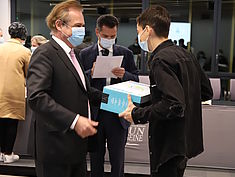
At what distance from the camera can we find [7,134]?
325 cm

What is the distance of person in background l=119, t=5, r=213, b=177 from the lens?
1.50 meters

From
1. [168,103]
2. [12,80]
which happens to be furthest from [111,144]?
[12,80]

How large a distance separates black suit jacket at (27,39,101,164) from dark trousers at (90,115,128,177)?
2.22ft

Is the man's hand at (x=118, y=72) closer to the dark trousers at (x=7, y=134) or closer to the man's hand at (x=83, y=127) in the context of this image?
the man's hand at (x=83, y=127)

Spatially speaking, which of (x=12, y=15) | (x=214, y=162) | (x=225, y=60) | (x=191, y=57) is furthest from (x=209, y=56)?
(x=191, y=57)

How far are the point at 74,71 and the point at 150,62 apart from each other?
15.0 inches

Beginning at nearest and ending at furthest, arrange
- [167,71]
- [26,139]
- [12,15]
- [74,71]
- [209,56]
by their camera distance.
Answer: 1. [167,71]
2. [74,71]
3. [26,139]
4. [209,56]
5. [12,15]

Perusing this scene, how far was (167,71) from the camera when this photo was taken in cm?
151

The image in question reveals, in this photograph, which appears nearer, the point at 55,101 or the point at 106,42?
the point at 55,101

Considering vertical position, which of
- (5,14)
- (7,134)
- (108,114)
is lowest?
(7,134)

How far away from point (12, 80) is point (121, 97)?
5.76ft

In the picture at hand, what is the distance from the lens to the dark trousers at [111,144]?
235 centimetres

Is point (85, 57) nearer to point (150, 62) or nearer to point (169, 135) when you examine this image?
point (150, 62)

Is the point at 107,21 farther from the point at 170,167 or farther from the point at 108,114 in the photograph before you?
the point at 170,167
